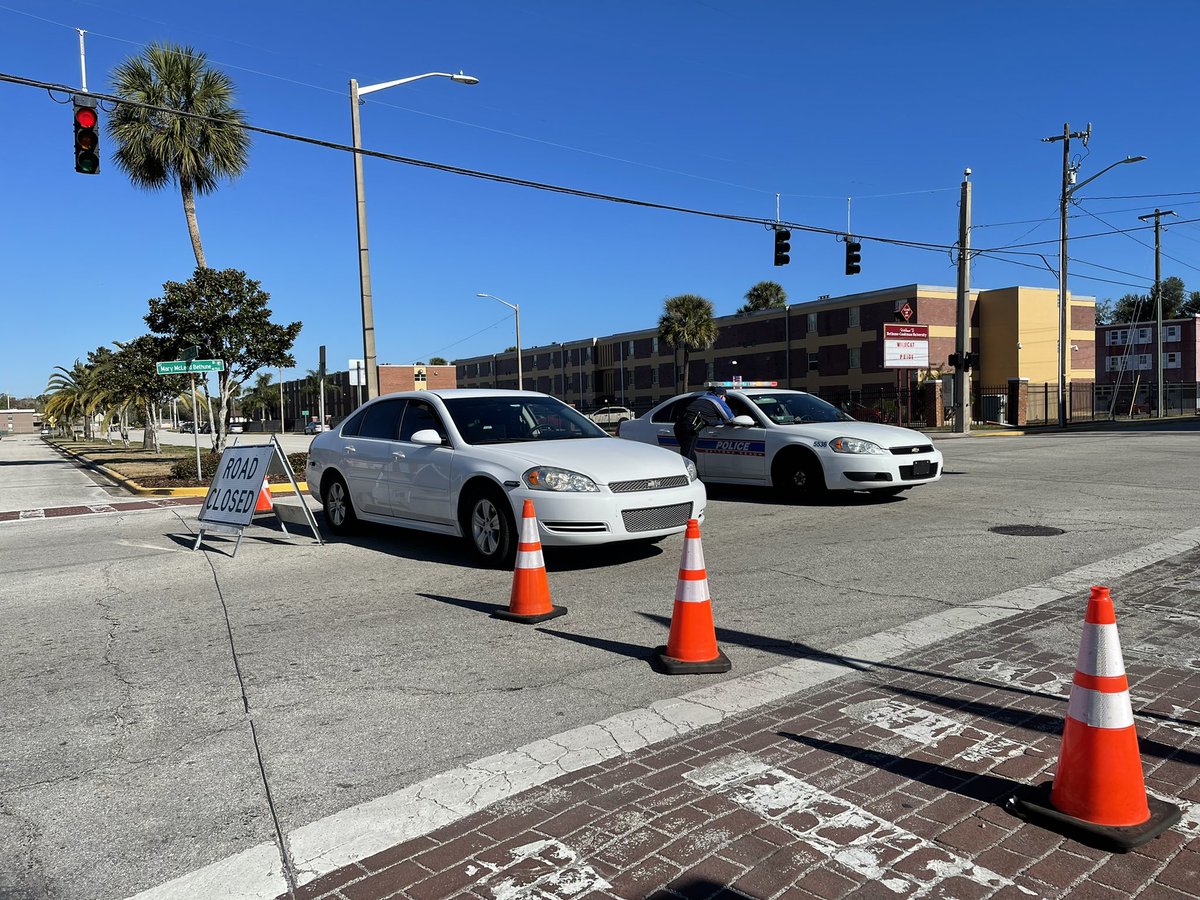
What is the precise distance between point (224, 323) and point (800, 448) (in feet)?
53.2

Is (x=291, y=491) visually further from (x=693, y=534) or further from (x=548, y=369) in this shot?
(x=548, y=369)

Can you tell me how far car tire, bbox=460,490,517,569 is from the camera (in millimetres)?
7402

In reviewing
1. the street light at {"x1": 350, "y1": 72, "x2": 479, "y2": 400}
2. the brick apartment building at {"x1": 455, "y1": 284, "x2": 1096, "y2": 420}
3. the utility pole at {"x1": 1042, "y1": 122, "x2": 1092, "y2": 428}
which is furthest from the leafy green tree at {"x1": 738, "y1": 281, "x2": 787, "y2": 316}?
the street light at {"x1": 350, "y1": 72, "x2": 479, "y2": 400}

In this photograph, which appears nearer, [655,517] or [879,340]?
[655,517]

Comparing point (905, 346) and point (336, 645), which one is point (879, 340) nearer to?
point (905, 346)

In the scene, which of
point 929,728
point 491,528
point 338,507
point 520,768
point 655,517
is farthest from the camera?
point 338,507

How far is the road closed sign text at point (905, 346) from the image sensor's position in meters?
41.0

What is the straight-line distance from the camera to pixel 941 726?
3822 millimetres

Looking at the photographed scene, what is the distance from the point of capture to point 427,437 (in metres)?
7.99

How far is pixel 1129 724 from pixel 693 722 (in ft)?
5.60

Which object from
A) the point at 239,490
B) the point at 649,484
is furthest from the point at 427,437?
the point at 239,490

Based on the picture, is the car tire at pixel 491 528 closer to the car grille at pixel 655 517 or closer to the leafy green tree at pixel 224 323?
the car grille at pixel 655 517

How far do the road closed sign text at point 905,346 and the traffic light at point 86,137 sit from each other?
33963 millimetres

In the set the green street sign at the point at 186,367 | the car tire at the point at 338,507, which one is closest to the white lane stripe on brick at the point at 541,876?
the car tire at the point at 338,507
